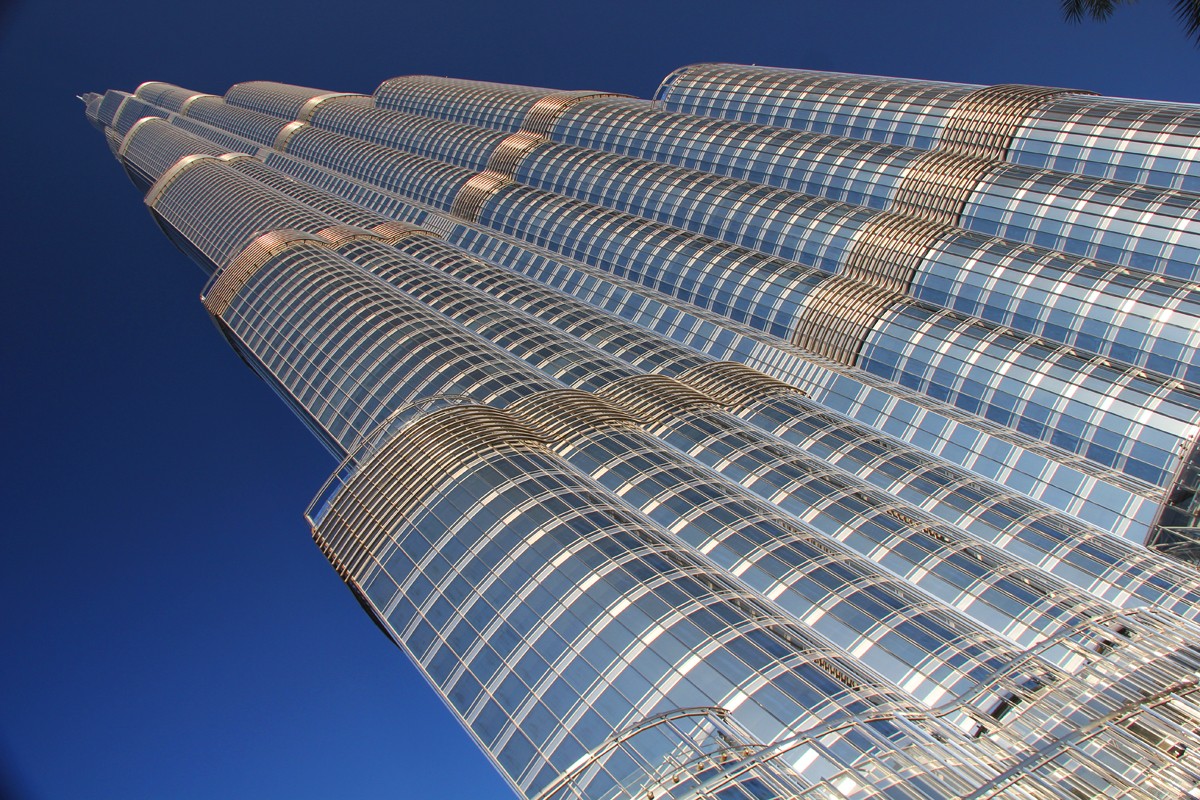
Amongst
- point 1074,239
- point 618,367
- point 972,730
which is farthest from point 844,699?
point 1074,239

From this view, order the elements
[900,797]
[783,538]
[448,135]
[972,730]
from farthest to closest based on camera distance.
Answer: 1. [448,135]
2. [783,538]
3. [972,730]
4. [900,797]

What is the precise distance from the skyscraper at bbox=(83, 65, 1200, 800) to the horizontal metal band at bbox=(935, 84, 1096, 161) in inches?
22.2

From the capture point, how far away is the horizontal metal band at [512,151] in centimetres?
16215

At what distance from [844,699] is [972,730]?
8.11 metres

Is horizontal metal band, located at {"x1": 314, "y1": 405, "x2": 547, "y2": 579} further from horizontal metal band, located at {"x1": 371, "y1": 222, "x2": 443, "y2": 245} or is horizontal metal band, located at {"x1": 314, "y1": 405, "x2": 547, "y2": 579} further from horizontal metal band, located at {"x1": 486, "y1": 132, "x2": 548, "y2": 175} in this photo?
horizontal metal band, located at {"x1": 486, "y1": 132, "x2": 548, "y2": 175}

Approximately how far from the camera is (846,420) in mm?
76500

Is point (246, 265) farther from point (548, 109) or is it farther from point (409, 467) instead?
point (548, 109)

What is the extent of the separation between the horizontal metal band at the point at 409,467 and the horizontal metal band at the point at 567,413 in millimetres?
2999

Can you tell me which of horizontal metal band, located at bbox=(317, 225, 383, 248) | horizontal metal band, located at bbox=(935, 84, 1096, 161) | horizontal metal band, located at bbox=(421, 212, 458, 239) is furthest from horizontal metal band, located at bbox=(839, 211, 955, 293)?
horizontal metal band, located at bbox=(421, 212, 458, 239)

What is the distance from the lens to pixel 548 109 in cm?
17075

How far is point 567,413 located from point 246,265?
65492 mm

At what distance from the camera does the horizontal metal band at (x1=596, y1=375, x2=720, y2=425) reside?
240ft

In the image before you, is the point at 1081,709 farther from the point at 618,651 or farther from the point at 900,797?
the point at 618,651

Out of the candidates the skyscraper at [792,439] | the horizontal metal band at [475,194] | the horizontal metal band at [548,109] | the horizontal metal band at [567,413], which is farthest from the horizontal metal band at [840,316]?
the horizontal metal band at [548,109]
